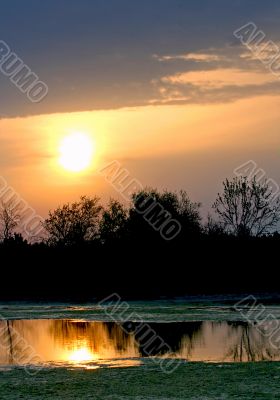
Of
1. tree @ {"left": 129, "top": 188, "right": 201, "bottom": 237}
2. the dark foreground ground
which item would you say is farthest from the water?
tree @ {"left": 129, "top": 188, "right": 201, "bottom": 237}

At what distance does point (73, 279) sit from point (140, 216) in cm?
1346

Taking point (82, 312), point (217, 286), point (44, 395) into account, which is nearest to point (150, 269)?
point (217, 286)

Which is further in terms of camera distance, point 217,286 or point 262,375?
point 217,286

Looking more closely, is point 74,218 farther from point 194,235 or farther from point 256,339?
point 256,339

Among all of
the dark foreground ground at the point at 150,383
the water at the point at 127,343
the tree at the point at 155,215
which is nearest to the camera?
the dark foreground ground at the point at 150,383

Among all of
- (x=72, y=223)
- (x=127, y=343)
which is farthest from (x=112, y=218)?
(x=127, y=343)

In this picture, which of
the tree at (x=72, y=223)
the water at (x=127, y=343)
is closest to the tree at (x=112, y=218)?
the tree at (x=72, y=223)

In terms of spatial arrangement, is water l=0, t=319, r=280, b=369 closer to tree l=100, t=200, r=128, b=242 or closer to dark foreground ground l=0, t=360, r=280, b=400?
dark foreground ground l=0, t=360, r=280, b=400

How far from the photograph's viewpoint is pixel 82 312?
49719 mm

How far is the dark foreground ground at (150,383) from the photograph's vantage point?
18.8m

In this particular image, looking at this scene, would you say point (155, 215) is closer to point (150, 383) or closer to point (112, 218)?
point (112, 218)

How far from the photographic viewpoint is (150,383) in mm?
20531

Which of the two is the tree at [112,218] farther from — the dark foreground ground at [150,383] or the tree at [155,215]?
the dark foreground ground at [150,383]

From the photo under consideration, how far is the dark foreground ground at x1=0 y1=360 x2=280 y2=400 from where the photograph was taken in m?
18.8
